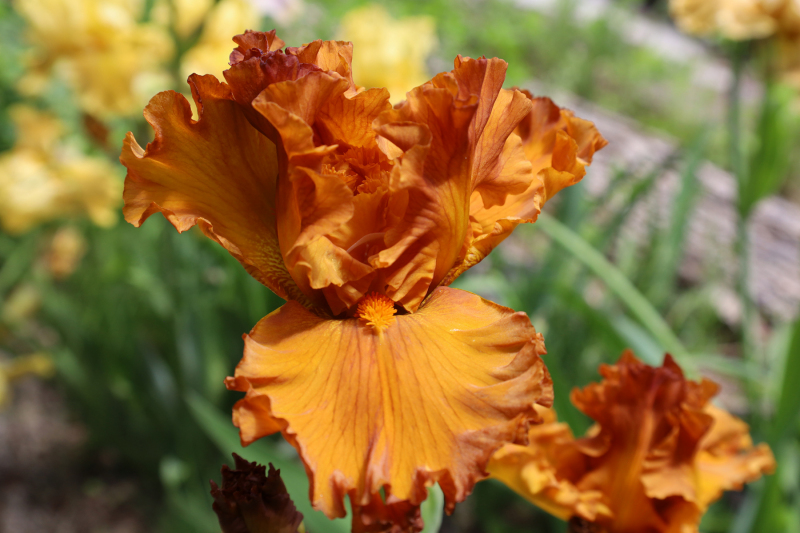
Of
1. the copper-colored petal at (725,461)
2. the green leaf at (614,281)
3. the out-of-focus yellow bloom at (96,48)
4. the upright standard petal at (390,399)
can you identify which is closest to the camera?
the upright standard petal at (390,399)

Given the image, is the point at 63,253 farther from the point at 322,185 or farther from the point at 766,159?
the point at 766,159

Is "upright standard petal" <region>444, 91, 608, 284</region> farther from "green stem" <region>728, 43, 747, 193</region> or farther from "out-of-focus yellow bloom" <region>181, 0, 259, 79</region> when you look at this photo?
"green stem" <region>728, 43, 747, 193</region>

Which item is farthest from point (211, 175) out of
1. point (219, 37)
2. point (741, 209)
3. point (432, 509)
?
point (741, 209)

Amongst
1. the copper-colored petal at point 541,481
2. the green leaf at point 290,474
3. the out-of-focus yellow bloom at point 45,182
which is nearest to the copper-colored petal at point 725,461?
the copper-colored petal at point 541,481

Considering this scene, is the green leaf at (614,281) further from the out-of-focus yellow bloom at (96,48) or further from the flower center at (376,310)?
the out-of-focus yellow bloom at (96,48)

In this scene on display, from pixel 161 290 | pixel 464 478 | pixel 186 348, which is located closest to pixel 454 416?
pixel 464 478
